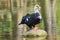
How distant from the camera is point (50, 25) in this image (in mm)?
5250

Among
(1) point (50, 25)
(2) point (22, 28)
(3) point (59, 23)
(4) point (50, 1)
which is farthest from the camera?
(4) point (50, 1)

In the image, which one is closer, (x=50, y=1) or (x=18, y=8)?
(x=50, y=1)

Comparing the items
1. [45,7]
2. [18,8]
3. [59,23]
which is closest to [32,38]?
[59,23]

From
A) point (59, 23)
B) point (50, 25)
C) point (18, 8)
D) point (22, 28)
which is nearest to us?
point (22, 28)

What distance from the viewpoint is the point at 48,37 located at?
13.3ft

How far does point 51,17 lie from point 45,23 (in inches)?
10.2

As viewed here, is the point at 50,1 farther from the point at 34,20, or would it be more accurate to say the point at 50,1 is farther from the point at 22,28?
the point at 34,20

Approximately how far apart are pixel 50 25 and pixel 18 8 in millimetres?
1735

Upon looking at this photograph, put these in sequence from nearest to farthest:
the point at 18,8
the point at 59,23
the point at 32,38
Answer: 1. the point at 32,38
2. the point at 59,23
3. the point at 18,8

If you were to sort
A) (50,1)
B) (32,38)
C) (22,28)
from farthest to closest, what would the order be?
1. (50,1)
2. (22,28)
3. (32,38)

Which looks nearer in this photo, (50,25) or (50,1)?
(50,25)

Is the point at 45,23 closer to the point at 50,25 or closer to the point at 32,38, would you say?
the point at 50,25

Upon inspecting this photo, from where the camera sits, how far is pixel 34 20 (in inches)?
161

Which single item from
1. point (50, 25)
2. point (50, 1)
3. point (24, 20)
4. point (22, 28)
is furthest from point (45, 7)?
point (24, 20)
